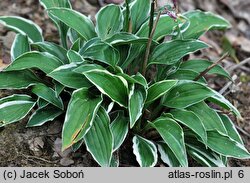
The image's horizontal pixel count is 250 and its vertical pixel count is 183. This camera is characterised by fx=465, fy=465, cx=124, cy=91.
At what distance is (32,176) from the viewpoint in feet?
10.2

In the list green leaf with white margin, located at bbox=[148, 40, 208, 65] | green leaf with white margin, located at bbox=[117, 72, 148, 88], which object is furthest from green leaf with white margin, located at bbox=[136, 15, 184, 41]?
green leaf with white margin, located at bbox=[117, 72, 148, 88]

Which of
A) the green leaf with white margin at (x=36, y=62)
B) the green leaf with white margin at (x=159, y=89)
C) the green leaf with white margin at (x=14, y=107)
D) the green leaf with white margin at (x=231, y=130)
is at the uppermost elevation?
the green leaf with white margin at (x=36, y=62)

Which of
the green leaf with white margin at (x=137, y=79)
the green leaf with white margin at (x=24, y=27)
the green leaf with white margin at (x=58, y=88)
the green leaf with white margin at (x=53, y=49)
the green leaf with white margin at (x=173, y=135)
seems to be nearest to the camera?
the green leaf with white margin at (x=173, y=135)

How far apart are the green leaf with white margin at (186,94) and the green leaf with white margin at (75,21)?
2.61ft

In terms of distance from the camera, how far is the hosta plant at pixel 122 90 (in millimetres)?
3221

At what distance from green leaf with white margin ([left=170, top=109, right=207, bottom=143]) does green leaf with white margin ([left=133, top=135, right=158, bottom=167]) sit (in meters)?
0.28

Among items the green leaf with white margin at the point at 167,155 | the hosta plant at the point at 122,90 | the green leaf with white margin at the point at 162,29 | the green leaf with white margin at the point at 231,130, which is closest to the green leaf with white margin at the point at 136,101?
the hosta plant at the point at 122,90

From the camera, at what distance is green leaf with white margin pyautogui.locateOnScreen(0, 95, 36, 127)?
132 inches

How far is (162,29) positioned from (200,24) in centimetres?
37

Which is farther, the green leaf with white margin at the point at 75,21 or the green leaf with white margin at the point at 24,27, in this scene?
the green leaf with white margin at the point at 24,27

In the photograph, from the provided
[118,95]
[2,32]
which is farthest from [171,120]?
[2,32]

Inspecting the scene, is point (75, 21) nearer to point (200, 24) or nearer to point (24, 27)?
point (24, 27)

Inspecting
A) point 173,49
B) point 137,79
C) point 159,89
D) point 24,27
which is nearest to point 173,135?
point 159,89

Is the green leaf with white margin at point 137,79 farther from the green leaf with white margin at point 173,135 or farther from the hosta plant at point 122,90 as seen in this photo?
the green leaf with white margin at point 173,135
